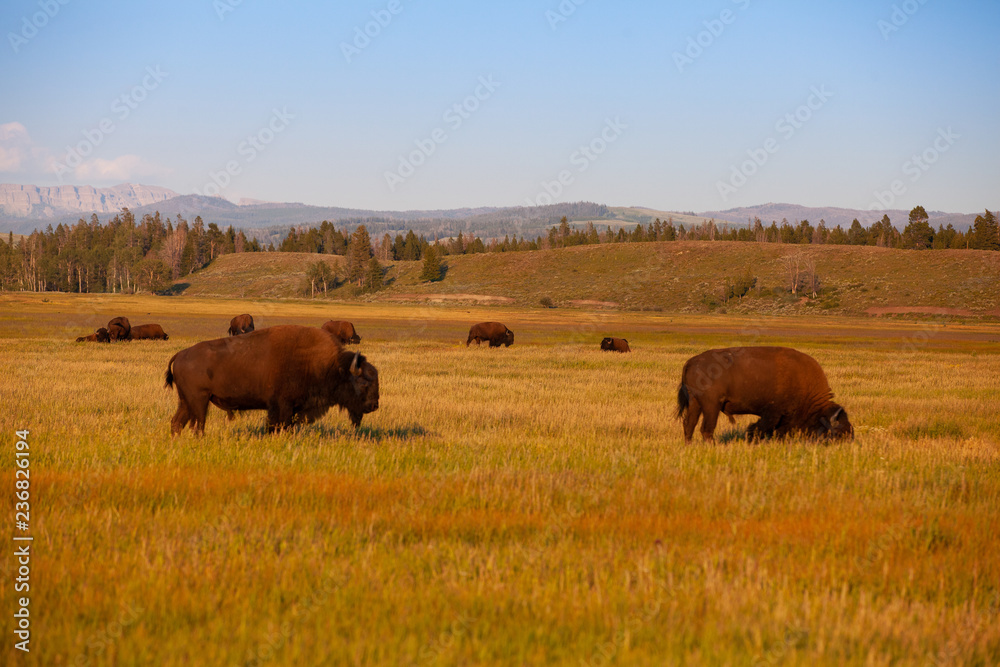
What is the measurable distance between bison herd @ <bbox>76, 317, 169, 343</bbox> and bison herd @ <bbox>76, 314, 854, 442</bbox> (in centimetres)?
3029

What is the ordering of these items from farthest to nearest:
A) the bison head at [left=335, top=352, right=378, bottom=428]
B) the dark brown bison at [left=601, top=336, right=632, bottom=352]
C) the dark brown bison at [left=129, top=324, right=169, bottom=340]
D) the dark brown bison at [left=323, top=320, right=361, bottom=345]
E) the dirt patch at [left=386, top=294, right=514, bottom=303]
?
1. the dirt patch at [left=386, top=294, right=514, bottom=303]
2. the dark brown bison at [left=129, top=324, right=169, bottom=340]
3. the dark brown bison at [left=601, top=336, right=632, bottom=352]
4. the dark brown bison at [left=323, top=320, right=361, bottom=345]
5. the bison head at [left=335, top=352, right=378, bottom=428]

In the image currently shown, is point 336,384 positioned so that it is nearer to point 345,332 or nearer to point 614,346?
point 345,332

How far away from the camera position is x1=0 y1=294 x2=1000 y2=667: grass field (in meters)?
4.22

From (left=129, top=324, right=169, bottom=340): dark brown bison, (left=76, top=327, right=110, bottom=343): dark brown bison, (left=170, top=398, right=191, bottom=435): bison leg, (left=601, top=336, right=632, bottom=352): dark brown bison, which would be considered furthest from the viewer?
(left=129, top=324, right=169, bottom=340): dark brown bison

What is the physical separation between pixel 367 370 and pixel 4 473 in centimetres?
479

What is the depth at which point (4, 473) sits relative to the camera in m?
7.85

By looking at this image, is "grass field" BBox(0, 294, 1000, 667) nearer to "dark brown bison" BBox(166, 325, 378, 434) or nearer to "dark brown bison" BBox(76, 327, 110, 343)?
"dark brown bison" BBox(166, 325, 378, 434)

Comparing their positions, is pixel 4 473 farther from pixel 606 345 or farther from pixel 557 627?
pixel 606 345

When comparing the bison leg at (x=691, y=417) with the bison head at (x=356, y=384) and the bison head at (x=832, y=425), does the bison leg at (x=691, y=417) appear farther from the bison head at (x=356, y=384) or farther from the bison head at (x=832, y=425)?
the bison head at (x=356, y=384)

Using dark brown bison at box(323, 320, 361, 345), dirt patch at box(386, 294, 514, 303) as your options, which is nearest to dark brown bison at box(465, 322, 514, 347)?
dark brown bison at box(323, 320, 361, 345)

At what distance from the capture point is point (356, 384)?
11.3m

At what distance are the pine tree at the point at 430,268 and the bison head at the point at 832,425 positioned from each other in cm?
15267

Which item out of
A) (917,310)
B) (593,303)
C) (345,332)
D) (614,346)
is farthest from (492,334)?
(593,303)

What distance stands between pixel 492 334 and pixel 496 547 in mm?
37538
